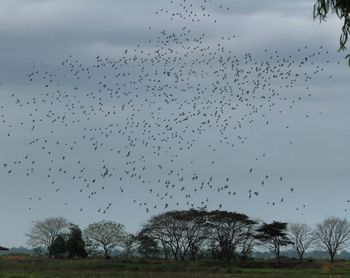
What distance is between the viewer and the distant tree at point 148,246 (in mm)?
107062

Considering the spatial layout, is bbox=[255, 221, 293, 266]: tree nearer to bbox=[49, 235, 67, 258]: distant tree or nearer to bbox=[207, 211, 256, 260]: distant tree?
bbox=[207, 211, 256, 260]: distant tree

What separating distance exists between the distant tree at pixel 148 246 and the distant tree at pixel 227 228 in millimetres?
9749

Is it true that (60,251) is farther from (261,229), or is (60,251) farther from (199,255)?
(261,229)

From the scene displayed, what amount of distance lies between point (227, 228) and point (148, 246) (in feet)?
46.5

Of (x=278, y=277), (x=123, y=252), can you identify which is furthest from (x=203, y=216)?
(x=278, y=277)

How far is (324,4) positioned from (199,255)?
A: 321 feet

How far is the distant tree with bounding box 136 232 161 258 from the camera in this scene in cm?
10706

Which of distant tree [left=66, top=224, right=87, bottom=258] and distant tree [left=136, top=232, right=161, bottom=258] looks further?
distant tree [left=66, top=224, right=87, bottom=258]

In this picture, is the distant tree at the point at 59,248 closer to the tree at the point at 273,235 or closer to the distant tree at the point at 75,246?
the distant tree at the point at 75,246

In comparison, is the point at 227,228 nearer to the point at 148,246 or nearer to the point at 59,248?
the point at 148,246

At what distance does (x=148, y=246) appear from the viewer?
107688 mm

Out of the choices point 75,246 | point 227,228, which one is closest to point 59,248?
point 75,246

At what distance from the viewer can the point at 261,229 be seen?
107m

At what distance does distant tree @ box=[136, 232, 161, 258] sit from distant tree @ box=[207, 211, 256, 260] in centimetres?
975
